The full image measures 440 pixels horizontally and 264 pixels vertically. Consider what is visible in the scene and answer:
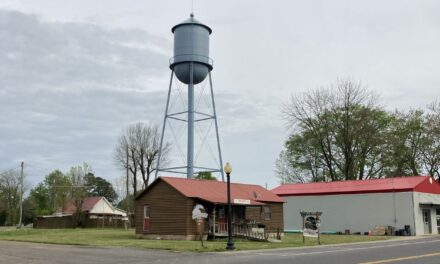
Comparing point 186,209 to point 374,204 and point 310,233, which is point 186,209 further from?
point 374,204

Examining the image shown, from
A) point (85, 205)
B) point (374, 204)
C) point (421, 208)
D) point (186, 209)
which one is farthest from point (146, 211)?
point (85, 205)

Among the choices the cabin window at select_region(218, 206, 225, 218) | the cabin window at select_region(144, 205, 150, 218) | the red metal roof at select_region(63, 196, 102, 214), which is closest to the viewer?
the cabin window at select_region(218, 206, 225, 218)

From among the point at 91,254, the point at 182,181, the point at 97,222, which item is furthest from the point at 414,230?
the point at 97,222

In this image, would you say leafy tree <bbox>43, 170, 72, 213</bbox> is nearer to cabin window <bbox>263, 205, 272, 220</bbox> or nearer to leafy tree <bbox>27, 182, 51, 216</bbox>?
leafy tree <bbox>27, 182, 51, 216</bbox>

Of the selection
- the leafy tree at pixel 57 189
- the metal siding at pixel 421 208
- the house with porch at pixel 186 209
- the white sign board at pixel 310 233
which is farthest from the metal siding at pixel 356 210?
the leafy tree at pixel 57 189

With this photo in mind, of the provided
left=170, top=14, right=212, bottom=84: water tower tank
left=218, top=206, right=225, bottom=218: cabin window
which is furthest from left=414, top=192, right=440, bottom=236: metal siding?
left=170, top=14, right=212, bottom=84: water tower tank

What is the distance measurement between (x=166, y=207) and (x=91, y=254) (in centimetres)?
1333

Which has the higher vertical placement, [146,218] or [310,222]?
[146,218]

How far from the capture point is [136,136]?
64812 mm

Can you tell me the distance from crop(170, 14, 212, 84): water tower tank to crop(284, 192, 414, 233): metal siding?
16.5 m

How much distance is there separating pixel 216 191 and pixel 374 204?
16327 millimetres

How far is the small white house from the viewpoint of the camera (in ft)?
146

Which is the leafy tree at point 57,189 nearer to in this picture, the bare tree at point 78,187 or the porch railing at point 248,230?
the bare tree at point 78,187

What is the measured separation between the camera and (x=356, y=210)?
47438 millimetres
